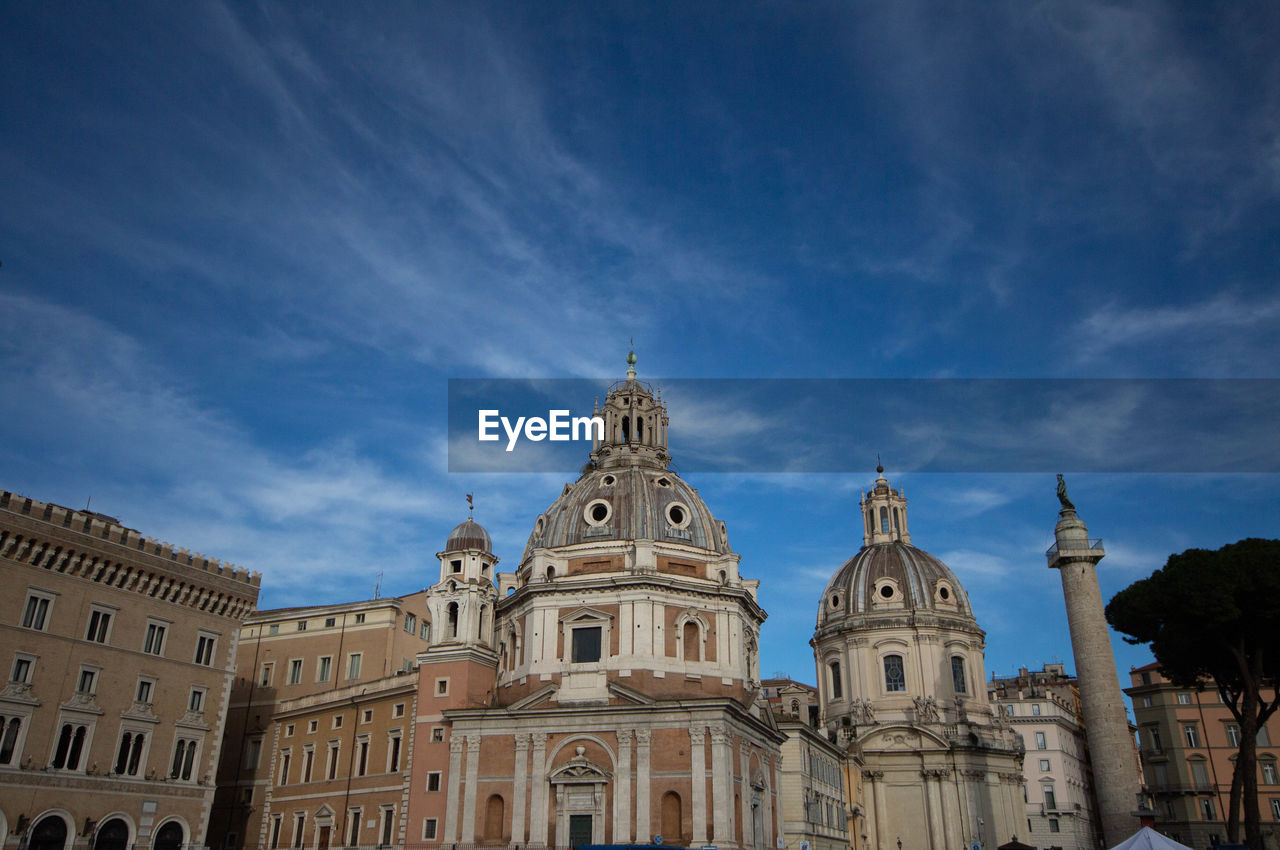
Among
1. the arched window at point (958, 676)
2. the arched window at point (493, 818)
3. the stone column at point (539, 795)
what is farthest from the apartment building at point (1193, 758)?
the arched window at point (493, 818)

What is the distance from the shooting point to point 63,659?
1585 inches

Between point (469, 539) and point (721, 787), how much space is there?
2057cm

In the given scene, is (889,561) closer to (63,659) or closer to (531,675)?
(531,675)

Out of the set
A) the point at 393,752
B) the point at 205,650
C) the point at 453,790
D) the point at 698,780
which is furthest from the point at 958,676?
the point at 205,650

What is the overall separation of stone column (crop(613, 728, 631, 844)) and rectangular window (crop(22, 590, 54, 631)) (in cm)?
2467

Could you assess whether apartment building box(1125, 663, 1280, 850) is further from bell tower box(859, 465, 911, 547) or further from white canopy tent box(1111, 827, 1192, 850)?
white canopy tent box(1111, 827, 1192, 850)

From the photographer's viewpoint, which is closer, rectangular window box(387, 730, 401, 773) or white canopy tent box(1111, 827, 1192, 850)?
white canopy tent box(1111, 827, 1192, 850)

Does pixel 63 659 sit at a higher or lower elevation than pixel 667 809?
higher

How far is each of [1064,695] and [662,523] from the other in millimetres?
65308

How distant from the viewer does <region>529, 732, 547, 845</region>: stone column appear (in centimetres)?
4553

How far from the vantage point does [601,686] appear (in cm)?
4859

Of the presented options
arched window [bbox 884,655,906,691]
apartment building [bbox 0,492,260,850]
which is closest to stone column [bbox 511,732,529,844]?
apartment building [bbox 0,492,260,850]

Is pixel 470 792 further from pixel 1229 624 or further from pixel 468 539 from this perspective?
pixel 1229 624

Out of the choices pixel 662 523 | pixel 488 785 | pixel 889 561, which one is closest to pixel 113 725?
pixel 488 785
